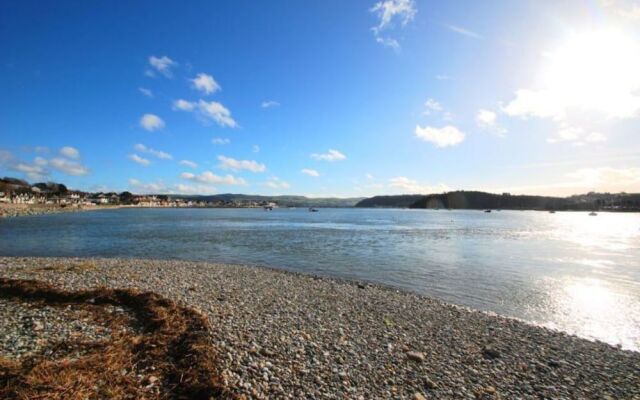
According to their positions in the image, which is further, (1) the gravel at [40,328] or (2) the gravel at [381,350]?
(1) the gravel at [40,328]

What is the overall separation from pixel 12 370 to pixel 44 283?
28.5ft

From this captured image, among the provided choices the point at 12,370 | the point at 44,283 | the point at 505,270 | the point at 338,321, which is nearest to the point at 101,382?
the point at 12,370

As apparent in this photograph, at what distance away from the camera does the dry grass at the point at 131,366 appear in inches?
214

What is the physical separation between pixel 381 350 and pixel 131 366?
19.0 feet

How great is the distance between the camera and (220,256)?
28.8 meters

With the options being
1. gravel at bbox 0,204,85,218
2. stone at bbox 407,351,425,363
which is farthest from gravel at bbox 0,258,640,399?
gravel at bbox 0,204,85,218

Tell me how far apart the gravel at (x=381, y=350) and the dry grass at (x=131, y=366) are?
52 centimetres

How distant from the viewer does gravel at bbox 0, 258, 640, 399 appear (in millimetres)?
6727

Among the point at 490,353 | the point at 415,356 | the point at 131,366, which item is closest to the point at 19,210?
the point at 131,366

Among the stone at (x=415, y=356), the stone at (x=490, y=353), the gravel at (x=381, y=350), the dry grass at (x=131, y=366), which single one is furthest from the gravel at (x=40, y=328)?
the stone at (x=490, y=353)

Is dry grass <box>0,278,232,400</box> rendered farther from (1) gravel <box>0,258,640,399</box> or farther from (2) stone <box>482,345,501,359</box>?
(2) stone <box>482,345,501,359</box>

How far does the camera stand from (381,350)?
28.1 ft

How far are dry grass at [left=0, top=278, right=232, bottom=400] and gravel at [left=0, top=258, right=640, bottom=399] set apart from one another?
0.52 metres

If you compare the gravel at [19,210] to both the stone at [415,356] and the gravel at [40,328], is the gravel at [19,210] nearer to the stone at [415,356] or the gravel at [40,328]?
the gravel at [40,328]
